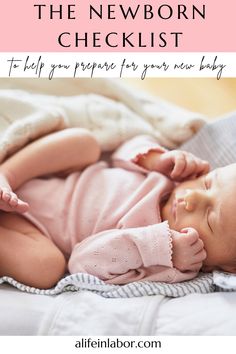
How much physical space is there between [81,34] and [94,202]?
45 centimetres

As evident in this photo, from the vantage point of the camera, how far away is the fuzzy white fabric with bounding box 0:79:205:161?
4.31ft

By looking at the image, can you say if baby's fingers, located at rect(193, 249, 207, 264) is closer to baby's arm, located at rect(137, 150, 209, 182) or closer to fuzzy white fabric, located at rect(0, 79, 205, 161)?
baby's arm, located at rect(137, 150, 209, 182)

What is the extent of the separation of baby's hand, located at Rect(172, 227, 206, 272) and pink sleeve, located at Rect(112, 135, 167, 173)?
0.29 m

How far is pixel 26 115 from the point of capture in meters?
1.32

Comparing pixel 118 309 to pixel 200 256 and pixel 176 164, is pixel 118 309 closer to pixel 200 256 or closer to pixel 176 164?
pixel 200 256

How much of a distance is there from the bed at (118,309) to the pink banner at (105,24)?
0.63m

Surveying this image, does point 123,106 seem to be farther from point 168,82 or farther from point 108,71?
point 168,82

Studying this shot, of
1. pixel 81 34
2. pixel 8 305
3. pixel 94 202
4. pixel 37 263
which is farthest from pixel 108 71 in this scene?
pixel 8 305

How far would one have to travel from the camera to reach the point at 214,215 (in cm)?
109

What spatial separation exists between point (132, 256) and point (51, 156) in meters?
0.34

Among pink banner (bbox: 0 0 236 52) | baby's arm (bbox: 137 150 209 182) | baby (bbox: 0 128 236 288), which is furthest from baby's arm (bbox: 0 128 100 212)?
pink banner (bbox: 0 0 236 52)
